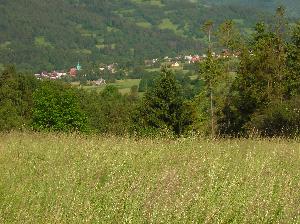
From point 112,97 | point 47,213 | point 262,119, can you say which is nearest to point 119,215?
point 47,213

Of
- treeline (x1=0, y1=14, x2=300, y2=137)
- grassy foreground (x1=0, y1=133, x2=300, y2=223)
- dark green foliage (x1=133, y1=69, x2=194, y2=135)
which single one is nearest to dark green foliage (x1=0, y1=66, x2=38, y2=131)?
treeline (x1=0, y1=14, x2=300, y2=137)

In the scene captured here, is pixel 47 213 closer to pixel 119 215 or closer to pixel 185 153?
pixel 119 215

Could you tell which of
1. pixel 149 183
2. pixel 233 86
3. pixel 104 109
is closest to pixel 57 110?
pixel 233 86

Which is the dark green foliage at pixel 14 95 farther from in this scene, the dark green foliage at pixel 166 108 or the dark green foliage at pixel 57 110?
the dark green foliage at pixel 166 108

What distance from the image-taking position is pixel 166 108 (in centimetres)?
3161

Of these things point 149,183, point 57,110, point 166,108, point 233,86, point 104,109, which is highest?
point 149,183

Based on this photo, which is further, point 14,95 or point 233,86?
point 14,95

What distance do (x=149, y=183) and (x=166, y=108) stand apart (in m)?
26.7

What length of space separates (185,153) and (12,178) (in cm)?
236

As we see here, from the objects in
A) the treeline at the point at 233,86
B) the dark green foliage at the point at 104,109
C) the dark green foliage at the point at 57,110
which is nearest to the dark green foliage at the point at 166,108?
the treeline at the point at 233,86

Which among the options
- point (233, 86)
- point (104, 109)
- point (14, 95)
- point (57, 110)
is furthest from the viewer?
point (104, 109)

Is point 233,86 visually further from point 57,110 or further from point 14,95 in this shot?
point 14,95

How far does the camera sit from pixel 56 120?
160 ft

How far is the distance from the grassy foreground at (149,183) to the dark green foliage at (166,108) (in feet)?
75.0
